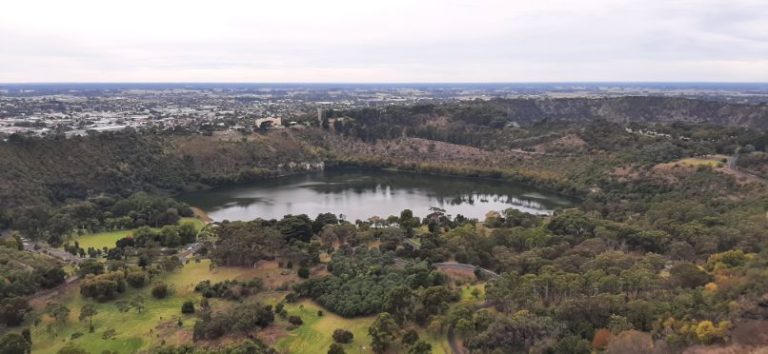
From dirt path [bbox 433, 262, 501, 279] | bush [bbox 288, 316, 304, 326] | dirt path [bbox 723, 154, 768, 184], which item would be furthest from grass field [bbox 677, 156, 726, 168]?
bush [bbox 288, 316, 304, 326]

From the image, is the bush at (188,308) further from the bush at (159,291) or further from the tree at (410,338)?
the tree at (410,338)

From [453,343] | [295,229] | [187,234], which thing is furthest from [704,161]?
[187,234]

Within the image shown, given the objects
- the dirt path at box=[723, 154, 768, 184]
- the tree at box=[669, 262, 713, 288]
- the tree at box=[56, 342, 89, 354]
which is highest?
the dirt path at box=[723, 154, 768, 184]

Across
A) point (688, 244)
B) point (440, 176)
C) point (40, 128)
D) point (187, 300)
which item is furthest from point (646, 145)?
point (40, 128)

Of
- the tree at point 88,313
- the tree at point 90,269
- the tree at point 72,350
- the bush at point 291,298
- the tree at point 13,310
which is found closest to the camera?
the tree at point 72,350

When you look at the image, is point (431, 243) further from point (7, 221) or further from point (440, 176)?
point (440, 176)

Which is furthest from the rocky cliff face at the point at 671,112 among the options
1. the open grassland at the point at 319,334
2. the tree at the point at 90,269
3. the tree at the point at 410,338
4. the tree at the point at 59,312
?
the tree at the point at 59,312

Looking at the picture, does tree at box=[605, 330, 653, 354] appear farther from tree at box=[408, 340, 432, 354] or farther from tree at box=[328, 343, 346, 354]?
tree at box=[328, 343, 346, 354]
